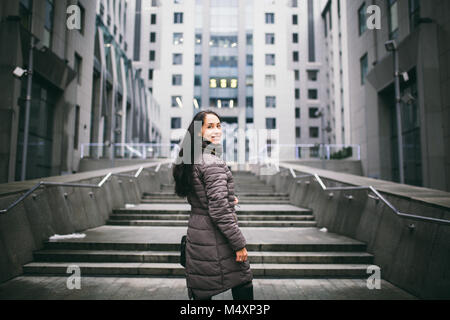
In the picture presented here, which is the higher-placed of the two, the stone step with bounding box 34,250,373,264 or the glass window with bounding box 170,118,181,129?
the glass window with bounding box 170,118,181,129

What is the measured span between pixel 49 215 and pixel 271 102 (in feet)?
111

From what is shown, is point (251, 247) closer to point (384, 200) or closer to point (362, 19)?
point (384, 200)

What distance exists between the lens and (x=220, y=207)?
2.29 metres

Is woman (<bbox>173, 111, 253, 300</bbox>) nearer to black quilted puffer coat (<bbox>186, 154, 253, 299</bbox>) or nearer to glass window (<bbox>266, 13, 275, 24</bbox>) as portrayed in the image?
black quilted puffer coat (<bbox>186, 154, 253, 299</bbox>)

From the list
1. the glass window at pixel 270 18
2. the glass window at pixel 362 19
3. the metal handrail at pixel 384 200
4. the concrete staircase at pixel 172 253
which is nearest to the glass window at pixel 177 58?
the glass window at pixel 270 18

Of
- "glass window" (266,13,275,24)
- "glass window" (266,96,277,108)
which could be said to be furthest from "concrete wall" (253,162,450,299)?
"glass window" (266,13,275,24)

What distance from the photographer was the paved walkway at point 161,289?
156 inches

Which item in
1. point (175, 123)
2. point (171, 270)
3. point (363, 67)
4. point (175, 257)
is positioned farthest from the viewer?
point (175, 123)

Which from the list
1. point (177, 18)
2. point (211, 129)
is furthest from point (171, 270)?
point (177, 18)

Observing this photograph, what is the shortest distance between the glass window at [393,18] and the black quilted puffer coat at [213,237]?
16469 millimetres

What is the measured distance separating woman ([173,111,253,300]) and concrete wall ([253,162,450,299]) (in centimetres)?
270

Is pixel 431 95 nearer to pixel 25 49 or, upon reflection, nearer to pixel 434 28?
pixel 434 28

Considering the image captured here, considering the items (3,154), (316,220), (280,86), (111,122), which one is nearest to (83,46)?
(111,122)

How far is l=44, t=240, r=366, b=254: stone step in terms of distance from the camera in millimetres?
5504
